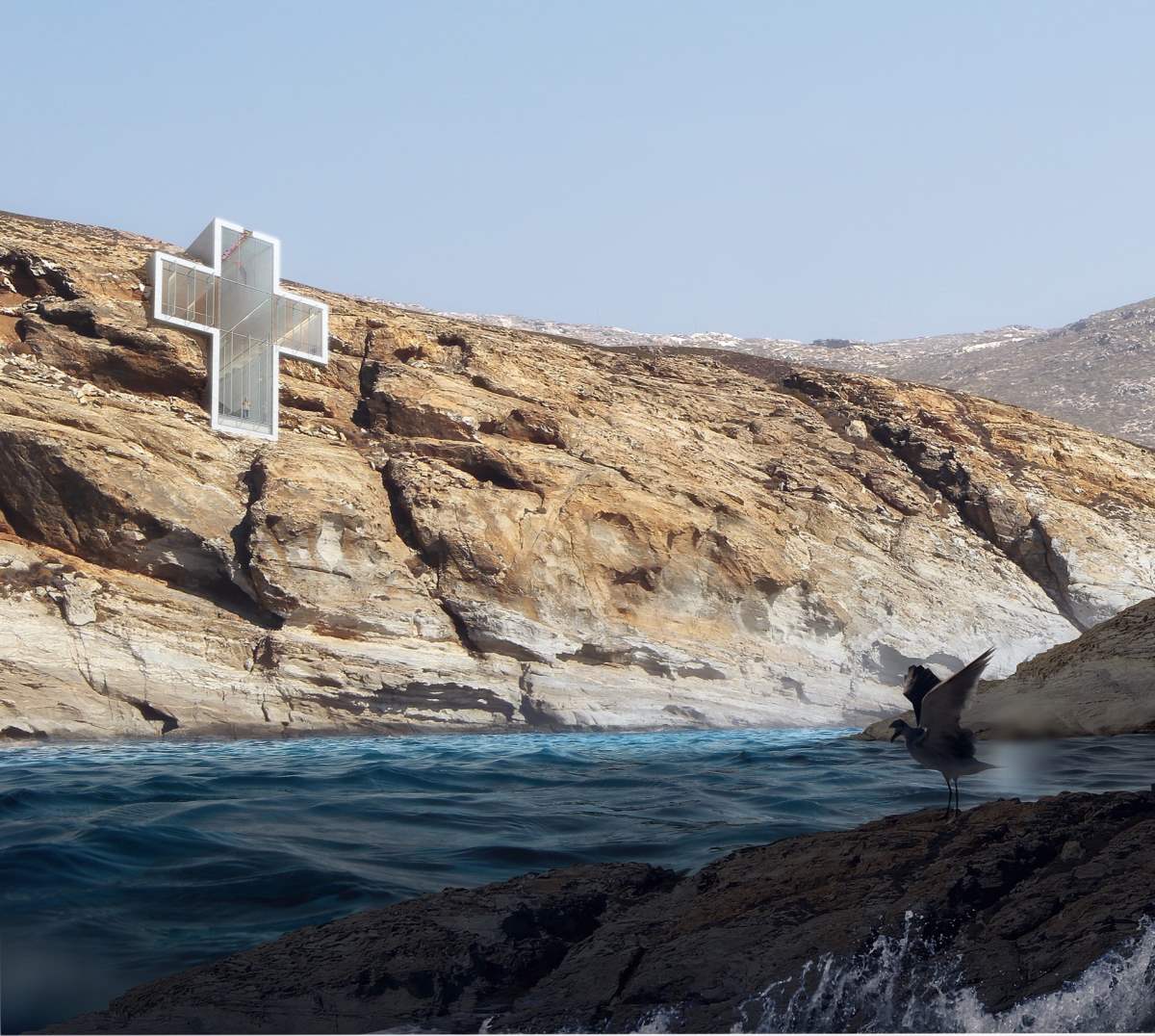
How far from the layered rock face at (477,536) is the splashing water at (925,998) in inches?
788

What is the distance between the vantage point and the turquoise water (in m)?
5.81

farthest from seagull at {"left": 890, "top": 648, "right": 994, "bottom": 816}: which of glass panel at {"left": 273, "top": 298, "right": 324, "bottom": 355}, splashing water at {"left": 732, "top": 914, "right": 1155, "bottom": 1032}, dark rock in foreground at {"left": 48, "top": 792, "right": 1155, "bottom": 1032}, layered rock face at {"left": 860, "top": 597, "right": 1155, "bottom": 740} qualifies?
glass panel at {"left": 273, "top": 298, "right": 324, "bottom": 355}

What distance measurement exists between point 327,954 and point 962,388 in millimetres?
95728

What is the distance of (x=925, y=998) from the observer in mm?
3932

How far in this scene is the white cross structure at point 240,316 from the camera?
92.1ft

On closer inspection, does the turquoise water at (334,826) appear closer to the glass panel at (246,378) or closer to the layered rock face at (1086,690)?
the layered rock face at (1086,690)

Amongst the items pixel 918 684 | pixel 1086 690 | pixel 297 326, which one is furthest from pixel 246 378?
pixel 918 684

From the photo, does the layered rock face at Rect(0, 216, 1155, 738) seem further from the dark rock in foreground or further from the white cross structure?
the dark rock in foreground

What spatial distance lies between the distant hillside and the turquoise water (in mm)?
59789

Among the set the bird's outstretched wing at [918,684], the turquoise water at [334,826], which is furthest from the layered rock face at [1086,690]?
the bird's outstretched wing at [918,684]

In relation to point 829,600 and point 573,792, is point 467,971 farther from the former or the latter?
point 829,600

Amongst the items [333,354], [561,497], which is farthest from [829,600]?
[333,354]

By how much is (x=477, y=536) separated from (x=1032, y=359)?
88472 mm

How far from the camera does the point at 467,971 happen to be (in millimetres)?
4555
